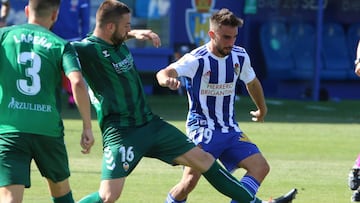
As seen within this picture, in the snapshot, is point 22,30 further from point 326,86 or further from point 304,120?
point 326,86

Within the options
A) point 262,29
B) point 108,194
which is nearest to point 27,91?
point 108,194

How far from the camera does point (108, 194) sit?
359 inches

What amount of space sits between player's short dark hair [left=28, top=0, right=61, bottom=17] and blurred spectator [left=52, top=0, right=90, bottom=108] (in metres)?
14.8

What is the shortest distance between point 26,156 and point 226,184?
6.96ft

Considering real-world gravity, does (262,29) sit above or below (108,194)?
below

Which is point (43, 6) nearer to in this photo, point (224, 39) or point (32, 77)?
point (32, 77)

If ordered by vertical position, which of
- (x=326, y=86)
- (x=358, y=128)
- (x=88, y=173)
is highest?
(x=88, y=173)

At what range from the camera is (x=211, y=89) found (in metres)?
10.4

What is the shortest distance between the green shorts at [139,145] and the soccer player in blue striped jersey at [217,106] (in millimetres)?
773

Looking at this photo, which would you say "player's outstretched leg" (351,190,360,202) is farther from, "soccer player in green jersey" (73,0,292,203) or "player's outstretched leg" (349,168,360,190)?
"soccer player in green jersey" (73,0,292,203)

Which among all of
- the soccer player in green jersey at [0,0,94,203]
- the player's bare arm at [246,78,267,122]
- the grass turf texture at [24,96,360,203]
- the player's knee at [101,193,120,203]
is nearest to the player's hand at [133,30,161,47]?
the player's bare arm at [246,78,267,122]

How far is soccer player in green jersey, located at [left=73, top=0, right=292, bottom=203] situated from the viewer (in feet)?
30.9

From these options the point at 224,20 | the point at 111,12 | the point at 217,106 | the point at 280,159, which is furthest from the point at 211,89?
the point at 280,159

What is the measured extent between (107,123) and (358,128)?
11578mm
